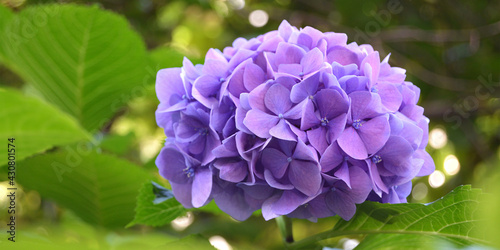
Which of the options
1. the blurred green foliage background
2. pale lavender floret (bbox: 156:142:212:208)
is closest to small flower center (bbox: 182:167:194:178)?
pale lavender floret (bbox: 156:142:212:208)

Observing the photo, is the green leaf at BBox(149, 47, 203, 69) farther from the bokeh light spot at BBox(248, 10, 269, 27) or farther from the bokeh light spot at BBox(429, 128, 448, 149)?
the bokeh light spot at BBox(429, 128, 448, 149)

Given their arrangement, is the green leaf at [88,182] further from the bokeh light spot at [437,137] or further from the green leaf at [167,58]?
the bokeh light spot at [437,137]

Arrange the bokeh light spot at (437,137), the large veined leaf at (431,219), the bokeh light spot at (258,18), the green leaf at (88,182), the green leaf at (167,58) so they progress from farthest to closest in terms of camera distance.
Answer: the bokeh light spot at (258,18) < the bokeh light spot at (437,137) < the green leaf at (167,58) < the green leaf at (88,182) < the large veined leaf at (431,219)

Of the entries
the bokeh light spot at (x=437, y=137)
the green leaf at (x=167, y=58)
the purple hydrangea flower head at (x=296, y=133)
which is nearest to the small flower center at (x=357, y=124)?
the purple hydrangea flower head at (x=296, y=133)

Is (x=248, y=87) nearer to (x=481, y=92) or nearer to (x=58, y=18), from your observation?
(x=58, y=18)

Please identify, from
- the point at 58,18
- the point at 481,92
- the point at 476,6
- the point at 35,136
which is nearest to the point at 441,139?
the point at 481,92
